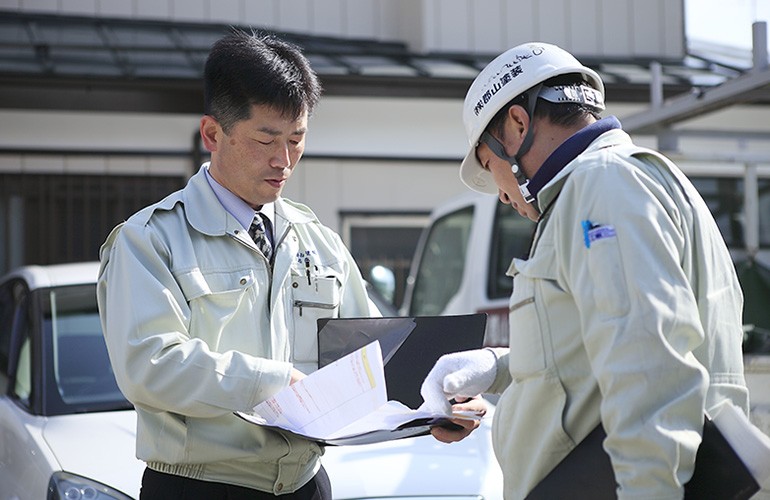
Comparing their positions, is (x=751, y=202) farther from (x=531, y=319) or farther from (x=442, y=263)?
(x=531, y=319)

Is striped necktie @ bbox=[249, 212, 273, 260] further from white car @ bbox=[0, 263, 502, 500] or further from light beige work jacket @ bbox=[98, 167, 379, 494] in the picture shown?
white car @ bbox=[0, 263, 502, 500]

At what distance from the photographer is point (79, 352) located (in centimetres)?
367

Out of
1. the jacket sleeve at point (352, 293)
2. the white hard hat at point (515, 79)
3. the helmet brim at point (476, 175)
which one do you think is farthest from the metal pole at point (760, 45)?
the jacket sleeve at point (352, 293)

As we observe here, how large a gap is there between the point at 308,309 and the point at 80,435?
4.49 feet

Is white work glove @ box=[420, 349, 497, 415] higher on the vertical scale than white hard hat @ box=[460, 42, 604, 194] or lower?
lower

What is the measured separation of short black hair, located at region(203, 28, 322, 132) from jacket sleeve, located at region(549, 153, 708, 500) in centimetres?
93

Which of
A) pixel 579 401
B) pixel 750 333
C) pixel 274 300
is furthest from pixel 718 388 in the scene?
pixel 750 333

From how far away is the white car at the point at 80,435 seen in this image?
9.09 feet

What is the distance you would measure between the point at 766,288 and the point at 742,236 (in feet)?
2.90

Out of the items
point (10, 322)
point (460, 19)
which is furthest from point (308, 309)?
point (460, 19)

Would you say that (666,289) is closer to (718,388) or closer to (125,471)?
(718,388)

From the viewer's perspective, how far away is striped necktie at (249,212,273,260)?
2.23 m

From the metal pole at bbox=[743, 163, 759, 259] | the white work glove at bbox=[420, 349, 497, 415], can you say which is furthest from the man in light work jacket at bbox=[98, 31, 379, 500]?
the metal pole at bbox=[743, 163, 759, 259]

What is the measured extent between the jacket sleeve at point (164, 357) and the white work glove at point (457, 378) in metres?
0.34
